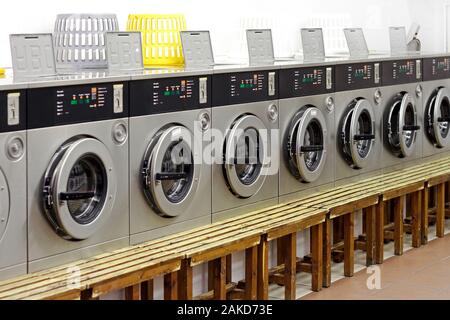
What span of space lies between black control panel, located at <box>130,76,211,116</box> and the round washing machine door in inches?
5.1

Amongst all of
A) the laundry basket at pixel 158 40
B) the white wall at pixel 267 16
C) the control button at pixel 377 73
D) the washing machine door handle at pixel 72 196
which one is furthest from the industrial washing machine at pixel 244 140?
the control button at pixel 377 73

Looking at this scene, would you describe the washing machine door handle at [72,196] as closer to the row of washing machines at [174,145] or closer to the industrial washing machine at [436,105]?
the row of washing machines at [174,145]

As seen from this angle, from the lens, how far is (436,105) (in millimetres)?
8078

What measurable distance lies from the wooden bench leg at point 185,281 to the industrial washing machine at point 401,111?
9.73 feet

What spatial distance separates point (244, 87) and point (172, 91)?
732 mm

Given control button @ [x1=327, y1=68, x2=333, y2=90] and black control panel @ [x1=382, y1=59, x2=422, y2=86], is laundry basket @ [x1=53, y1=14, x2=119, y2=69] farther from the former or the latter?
Answer: black control panel @ [x1=382, y1=59, x2=422, y2=86]

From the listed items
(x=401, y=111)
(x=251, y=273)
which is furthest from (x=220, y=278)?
(x=401, y=111)

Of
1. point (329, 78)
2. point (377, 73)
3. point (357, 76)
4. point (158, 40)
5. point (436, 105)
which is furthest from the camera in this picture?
point (436, 105)

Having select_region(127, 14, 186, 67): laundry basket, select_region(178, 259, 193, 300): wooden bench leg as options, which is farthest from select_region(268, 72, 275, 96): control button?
select_region(178, 259, 193, 300): wooden bench leg

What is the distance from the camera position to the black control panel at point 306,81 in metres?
6.16

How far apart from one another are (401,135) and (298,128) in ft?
5.28

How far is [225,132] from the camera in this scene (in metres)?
5.57

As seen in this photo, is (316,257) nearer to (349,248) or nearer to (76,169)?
(349,248)
